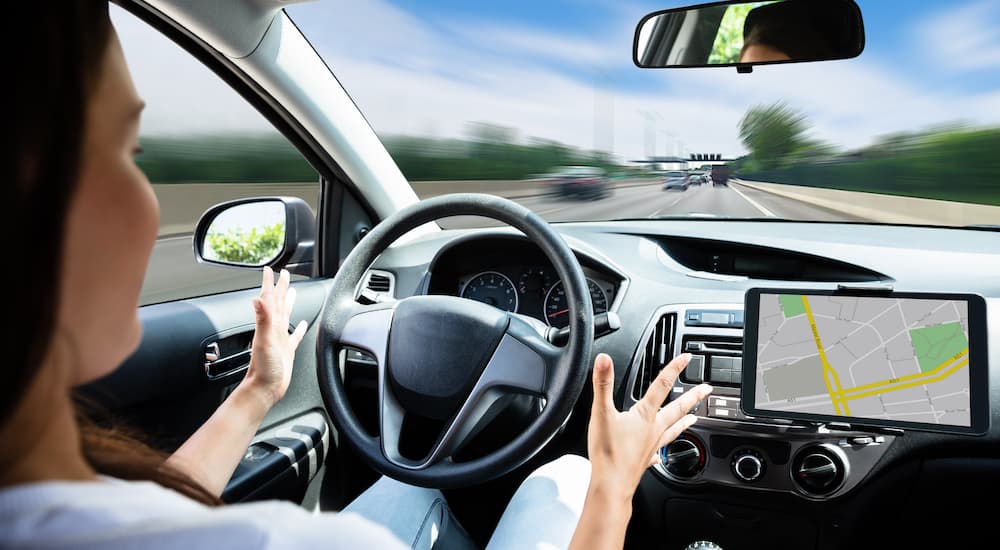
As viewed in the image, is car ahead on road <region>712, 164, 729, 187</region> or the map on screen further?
car ahead on road <region>712, 164, 729, 187</region>

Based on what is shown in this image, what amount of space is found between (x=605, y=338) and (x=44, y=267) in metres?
2.16

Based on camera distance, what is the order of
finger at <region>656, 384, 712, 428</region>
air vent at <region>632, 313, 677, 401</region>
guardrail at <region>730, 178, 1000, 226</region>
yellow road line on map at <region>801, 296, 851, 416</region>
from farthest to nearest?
guardrail at <region>730, 178, 1000, 226</region> < air vent at <region>632, 313, 677, 401</region> < yellow road line on map at <region>801, 296, 851, 416</region> < finger at <region>656, 384, 712, 428</region>

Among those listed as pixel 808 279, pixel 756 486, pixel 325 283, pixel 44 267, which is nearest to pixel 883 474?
pixel 756 486

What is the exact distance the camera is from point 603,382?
4.42 ft

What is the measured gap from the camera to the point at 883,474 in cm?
236

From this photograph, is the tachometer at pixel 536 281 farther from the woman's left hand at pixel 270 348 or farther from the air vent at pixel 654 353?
the woman's left hand at pixel 270 348

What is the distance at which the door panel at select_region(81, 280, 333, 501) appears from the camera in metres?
2.06

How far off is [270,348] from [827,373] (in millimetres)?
1544

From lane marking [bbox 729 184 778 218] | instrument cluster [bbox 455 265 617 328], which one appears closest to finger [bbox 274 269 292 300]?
instrument cluster [bbox 455 265 617 328]

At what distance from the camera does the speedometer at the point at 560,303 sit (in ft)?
9.06

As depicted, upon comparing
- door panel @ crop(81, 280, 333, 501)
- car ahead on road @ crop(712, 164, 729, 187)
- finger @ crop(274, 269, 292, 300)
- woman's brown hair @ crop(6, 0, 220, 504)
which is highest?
car ahead on road @ crop(712, 164, 729, 187)

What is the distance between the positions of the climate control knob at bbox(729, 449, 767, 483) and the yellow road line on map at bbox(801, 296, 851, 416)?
15.3 inches

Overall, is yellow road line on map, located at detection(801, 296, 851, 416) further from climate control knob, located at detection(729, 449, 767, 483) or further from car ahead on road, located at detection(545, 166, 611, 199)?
car ahead on road, located at detection(545, 166, 611, 199)

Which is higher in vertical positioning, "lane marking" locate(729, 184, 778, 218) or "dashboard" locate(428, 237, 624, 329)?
"lane marking" locate(729, 184, 778, 218)
